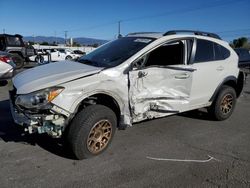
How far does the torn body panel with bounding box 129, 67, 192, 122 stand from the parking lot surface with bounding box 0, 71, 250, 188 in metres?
0.52

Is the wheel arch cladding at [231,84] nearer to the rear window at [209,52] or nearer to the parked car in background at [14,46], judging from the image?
the rear window at [209,52]

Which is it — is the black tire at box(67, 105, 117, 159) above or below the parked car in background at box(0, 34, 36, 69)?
below

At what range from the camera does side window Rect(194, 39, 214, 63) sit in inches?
204

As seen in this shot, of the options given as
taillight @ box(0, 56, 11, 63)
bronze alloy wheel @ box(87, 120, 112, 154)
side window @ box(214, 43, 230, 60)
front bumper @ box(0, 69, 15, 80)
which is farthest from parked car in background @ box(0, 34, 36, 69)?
bronze alloy wheel @ box(87, 120, 112, 154)

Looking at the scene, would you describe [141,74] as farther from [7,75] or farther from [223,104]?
[7,75]

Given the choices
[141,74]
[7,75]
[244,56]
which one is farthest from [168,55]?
[244,56]

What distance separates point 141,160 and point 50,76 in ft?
5.66

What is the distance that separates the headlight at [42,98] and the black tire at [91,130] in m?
0.42

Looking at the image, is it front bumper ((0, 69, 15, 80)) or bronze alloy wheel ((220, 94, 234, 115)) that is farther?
front bumper ((0, 69, 15, 80))

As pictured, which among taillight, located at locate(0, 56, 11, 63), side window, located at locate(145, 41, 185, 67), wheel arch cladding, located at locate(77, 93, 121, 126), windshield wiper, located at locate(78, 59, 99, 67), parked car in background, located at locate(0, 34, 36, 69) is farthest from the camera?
parked car in background, located at locate(0, 34, 36, 69)

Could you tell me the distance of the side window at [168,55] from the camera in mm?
4605

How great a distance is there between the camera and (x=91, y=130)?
379 centimetres

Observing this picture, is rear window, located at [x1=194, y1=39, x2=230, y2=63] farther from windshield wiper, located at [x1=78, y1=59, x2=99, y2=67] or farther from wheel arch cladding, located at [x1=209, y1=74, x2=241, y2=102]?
windshield wiper, located at [x1=78, y1=59, x2=99, y2=67]

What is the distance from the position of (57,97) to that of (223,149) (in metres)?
2.69
